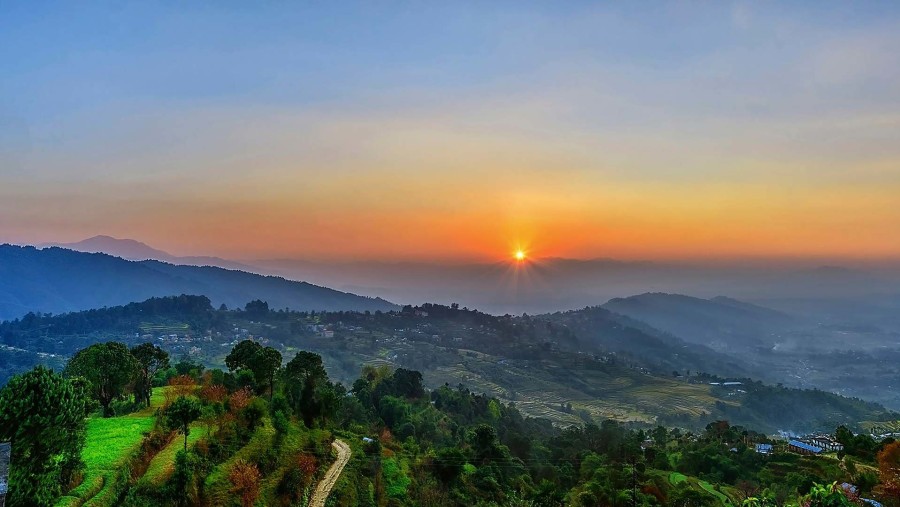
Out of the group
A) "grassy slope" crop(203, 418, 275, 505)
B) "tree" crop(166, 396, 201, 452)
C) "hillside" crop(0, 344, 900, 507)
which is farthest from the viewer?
"tree" crop(166, 396, 201, 452)

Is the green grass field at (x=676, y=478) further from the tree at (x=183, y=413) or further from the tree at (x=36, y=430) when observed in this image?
the tree at (x=36, y=430)

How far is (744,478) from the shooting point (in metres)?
37.0

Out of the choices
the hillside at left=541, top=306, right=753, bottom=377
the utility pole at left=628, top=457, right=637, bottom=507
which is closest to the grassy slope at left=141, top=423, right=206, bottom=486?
the utility pole at left=628, top=457, right=637, bottom=507

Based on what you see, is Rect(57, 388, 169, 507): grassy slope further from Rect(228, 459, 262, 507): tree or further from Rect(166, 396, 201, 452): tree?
Rect(228, 459, 262, 507): tree

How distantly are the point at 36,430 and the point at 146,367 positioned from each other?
13.9 meters

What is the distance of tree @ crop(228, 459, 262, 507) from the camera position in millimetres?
16891

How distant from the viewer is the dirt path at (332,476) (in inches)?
801

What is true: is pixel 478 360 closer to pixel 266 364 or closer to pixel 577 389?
pixel 577 389

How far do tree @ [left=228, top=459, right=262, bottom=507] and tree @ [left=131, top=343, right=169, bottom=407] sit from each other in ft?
29.2

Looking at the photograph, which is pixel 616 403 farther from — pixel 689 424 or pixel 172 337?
pixel 172 337

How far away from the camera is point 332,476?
901 inches

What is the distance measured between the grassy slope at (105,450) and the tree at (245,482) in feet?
11.2

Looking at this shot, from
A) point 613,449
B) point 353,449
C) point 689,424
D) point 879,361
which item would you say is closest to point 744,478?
point 613,449

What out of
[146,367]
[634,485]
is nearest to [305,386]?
[146,367]
